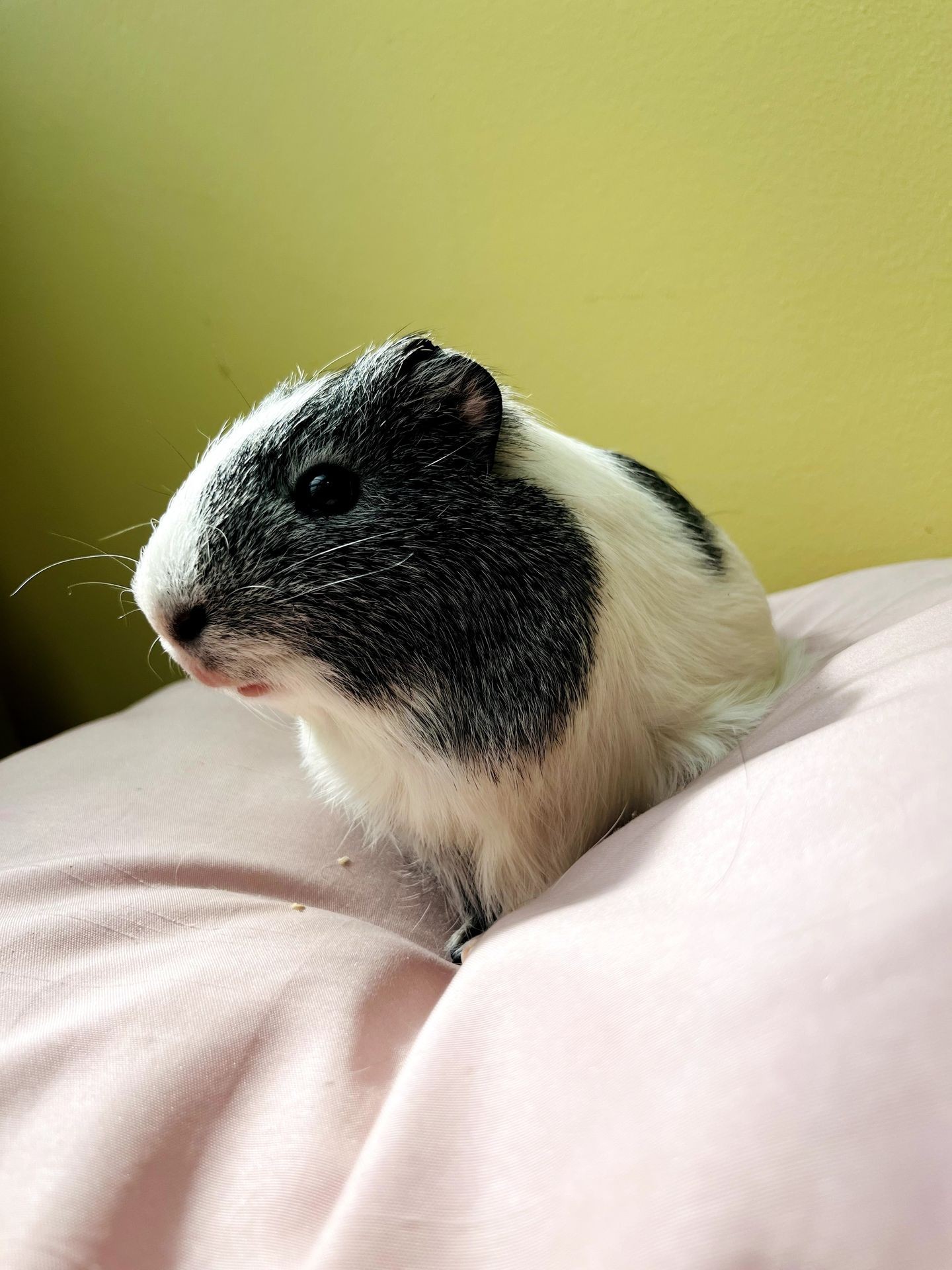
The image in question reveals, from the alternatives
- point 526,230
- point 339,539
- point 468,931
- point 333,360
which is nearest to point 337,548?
point 339,539

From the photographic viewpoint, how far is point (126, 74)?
196 cm

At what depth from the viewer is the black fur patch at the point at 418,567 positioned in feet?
2.98

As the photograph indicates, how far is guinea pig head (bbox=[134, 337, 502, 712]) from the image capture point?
0.91 m

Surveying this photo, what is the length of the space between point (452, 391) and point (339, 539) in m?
0.18

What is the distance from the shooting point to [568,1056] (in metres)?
0.60

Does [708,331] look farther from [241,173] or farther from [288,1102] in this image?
[288,1102]

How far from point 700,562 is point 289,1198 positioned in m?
0.77

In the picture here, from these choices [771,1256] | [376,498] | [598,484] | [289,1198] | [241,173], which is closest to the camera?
[771,1256]

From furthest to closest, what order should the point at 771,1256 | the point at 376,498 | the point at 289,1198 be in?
the point at 376,498
the point at 289,1198
the point at 771,1256

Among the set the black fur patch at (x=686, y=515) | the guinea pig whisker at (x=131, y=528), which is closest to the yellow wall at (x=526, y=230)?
the guinea pig whisker at (x=131, y=528)

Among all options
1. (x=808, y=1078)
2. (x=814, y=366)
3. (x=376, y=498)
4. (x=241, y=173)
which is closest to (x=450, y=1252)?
(x=808, y=1078)

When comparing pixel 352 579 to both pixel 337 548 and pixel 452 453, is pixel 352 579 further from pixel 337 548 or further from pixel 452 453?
pixel 452 453

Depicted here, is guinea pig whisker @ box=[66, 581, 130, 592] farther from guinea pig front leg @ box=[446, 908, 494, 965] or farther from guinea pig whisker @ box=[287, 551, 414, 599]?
guinea pig front leg @ box=[446, 908, 494, 965]

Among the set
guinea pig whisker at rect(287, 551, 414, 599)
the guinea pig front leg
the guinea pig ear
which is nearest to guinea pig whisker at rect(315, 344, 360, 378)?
the guinea pig ear
